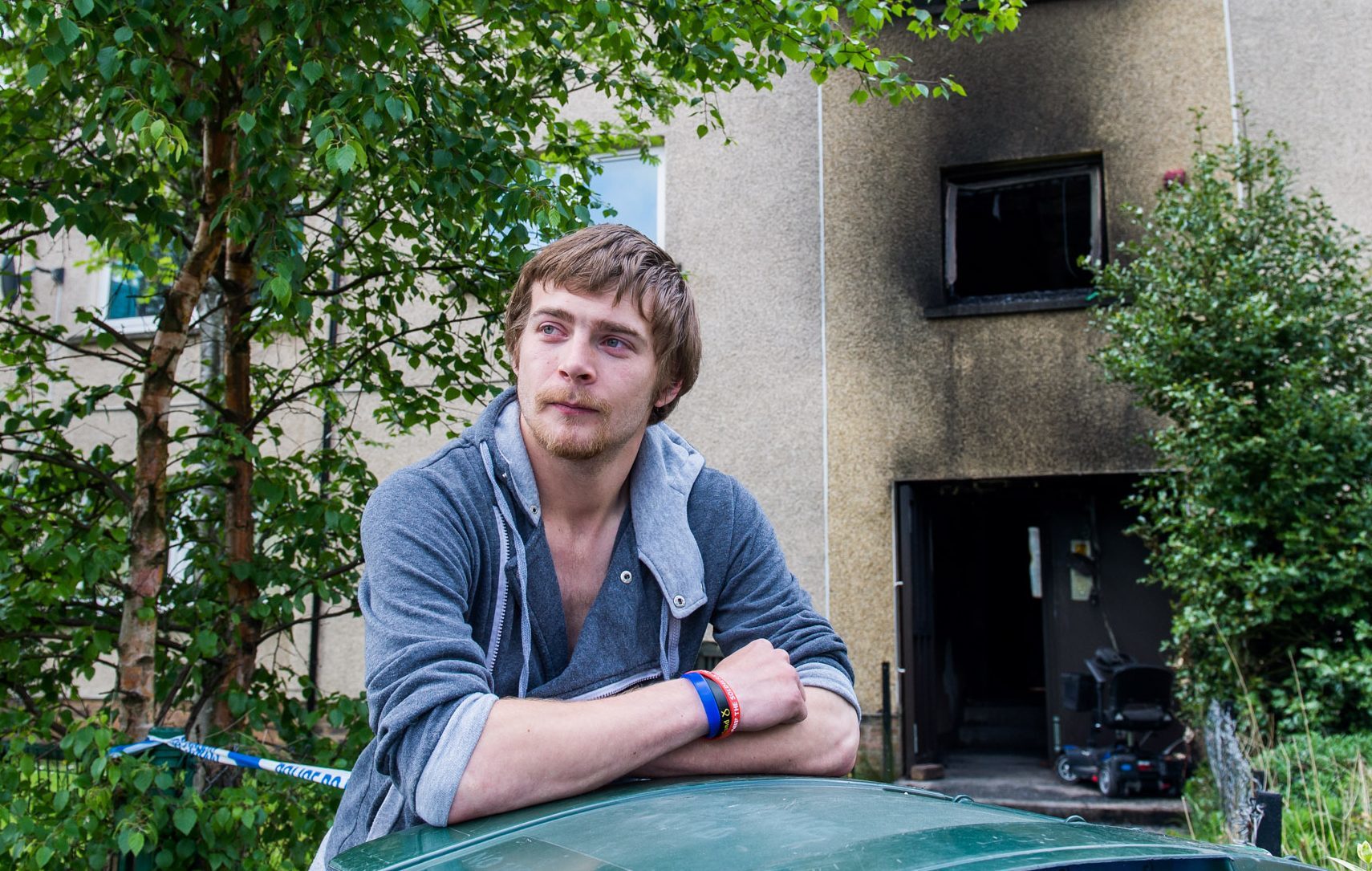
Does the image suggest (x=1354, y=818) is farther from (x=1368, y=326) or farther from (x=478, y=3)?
(x=478, y=3)

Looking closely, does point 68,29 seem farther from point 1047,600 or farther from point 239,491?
point 1047,600

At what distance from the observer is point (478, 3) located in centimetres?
329

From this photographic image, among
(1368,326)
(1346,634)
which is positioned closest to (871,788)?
(1346,634)

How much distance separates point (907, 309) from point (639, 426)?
22.6ft

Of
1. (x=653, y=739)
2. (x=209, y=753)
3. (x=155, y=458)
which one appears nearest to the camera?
(x=653, y=739)

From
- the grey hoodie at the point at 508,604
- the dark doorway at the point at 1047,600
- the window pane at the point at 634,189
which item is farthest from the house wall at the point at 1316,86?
the grey hoodie at the point at 508,604

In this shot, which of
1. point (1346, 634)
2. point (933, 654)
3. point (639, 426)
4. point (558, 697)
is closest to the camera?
point (558, 697)

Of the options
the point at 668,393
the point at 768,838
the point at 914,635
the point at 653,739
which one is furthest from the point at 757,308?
the point at 768,838

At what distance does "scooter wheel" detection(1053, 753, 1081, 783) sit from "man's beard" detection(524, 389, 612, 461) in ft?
23.9

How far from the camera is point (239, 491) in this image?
397 centimetres

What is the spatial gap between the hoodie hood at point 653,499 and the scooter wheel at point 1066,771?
705 centimetres

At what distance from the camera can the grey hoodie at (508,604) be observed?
1536mm

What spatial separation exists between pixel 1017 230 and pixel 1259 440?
333 centimetres

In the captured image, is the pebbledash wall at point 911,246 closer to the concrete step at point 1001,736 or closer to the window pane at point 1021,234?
the window pane at point 1021,234
